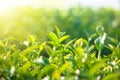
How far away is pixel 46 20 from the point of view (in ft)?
23.3

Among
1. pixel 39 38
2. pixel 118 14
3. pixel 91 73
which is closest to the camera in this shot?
pixel 91 73

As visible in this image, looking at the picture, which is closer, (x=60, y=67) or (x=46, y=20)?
(x=60, y=67)

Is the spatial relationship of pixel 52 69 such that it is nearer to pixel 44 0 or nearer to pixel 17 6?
pixel 17 6

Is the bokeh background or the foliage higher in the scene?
the bokeh background

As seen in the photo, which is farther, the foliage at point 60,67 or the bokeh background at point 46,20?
the bokeh background at point 46,20

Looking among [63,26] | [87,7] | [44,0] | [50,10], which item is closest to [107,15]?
[87,7]

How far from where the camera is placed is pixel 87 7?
8.71m

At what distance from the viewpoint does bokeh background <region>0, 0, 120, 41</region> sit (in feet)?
21.0

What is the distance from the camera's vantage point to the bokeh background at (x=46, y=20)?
6.41 meters

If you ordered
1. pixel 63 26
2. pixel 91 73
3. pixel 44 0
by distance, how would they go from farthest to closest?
pixel 44 0, pixel 63 26, pixel 91 73

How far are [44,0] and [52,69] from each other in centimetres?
911

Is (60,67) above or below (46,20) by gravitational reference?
below

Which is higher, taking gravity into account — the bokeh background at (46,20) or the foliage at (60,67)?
the bokeh background at (46,20)

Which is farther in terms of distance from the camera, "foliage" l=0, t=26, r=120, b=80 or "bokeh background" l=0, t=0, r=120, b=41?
"bokeh background" l=0, t=0, r=120, b=41
